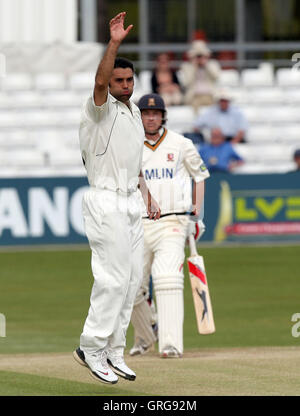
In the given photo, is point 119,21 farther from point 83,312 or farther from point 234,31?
point 234,31

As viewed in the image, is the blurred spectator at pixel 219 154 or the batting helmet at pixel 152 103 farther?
the blurred spectator at pixel 219 154

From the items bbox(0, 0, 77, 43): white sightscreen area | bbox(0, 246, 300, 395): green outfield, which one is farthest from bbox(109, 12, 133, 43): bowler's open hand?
bbox(0, 0, 77, 43): white sightscreen area

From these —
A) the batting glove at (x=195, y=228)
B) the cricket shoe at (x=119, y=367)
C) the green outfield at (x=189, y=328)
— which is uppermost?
the batting glove at (x=195, y=228)

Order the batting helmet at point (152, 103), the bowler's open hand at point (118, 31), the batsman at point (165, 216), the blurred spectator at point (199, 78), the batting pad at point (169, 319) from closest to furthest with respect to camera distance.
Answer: the bowler's open hand at point (118, 31), the batting pad at point (169, 319), the batsman at point (165, 216), the batting helmet at point (152, 103), the blurred spectator at point (199, 78)

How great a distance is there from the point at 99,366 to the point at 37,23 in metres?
18.9

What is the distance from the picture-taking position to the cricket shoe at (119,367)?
26.3 feet

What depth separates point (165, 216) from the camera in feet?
34.3

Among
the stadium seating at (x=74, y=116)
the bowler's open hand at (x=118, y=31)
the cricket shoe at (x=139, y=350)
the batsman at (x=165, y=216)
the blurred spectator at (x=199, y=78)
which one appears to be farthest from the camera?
the blurred spectator at (x=199, y=78)

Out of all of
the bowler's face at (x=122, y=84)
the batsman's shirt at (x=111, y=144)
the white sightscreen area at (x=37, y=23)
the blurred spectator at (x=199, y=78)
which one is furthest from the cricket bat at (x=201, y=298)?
the white sightscreen area at (x=37, y=23)

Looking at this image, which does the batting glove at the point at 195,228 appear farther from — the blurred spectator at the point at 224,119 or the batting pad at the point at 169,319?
the blurred spectator at the point at 224,119

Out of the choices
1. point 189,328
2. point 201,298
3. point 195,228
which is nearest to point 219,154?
point 189,328

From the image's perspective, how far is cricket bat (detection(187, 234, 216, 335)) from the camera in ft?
33.4

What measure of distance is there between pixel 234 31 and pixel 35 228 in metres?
10.2

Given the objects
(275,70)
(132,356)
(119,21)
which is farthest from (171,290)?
(275,70)
